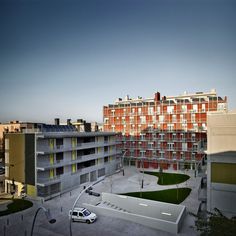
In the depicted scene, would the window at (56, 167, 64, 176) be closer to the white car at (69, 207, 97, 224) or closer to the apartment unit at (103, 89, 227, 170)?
the white car at (69, 207, 97, 224)

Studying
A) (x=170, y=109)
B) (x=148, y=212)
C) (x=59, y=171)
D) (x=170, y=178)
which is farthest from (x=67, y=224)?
(x=170, y=109)

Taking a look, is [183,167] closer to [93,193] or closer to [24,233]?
[93,193]

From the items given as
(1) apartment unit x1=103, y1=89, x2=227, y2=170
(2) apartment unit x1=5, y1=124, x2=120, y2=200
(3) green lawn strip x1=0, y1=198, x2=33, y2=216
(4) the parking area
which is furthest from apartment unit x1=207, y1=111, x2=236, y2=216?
(1) apartment unit x1=103, y1=89, x2=227, y2=170

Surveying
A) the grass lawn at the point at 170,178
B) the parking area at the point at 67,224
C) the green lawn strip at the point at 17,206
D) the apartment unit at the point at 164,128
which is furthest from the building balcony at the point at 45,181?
the apartment unit at the point at 164,128

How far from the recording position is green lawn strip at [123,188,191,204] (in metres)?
29.9

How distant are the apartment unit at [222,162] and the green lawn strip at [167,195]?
10.0 metres

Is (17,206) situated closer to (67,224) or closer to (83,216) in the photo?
(67,224)

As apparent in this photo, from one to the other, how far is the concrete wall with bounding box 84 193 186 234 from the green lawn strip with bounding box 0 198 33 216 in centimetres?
868

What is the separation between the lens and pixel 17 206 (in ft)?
89.4

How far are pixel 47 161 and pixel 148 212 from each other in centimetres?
1709

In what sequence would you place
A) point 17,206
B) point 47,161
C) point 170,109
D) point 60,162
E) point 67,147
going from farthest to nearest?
point 170,109 < point 67,147 < point 60,162 < point 47,161 < point 17,206

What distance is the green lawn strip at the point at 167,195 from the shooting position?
2994 cm

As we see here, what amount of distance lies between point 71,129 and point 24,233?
24564mm

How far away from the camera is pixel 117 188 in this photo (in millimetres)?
35812
